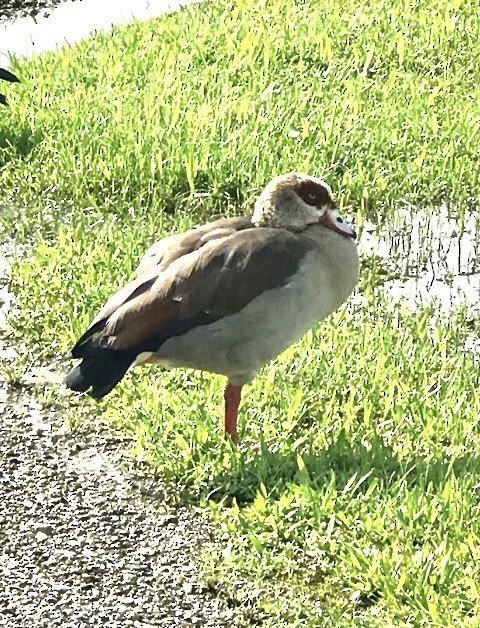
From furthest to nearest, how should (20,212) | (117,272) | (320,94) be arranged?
(320,94)
(20,212)
(117,272)

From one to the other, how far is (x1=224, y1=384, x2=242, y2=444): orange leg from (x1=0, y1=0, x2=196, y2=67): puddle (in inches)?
224

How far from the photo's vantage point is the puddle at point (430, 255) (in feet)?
21.1

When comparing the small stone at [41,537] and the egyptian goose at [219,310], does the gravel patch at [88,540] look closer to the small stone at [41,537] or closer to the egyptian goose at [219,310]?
the small stone at [41,537]

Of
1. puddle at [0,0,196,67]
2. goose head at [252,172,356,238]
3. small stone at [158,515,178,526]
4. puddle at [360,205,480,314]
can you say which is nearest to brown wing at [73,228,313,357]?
goose head at [252,172,356,238]

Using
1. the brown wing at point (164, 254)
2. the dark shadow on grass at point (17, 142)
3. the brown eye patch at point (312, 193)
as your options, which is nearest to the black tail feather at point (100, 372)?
the brown wing at point (164, 254)

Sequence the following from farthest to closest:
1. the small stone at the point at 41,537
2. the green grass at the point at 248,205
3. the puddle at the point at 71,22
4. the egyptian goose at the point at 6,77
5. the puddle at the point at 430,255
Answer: the puddle at the point at 71,22 → the egyptian goose at the point at 6,77 → the puddle at the point at 430,255 → the small stone at the point at 41,537 → the green grass at the point at 248,205

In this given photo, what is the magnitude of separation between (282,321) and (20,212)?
2983 millimetres

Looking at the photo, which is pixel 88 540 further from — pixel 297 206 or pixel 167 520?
pixel 297 206

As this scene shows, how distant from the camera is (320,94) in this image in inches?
334

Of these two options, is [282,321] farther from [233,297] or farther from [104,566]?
[104,566]

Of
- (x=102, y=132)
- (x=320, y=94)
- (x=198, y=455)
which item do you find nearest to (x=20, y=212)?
(x=102, y=132)

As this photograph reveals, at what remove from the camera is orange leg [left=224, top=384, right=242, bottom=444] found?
16.2 feet

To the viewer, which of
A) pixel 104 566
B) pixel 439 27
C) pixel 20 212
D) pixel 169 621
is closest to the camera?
pixel 169 621

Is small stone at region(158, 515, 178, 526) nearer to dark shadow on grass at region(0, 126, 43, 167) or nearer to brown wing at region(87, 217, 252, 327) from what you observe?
brown wing at region(87, 217, 252, 327)
